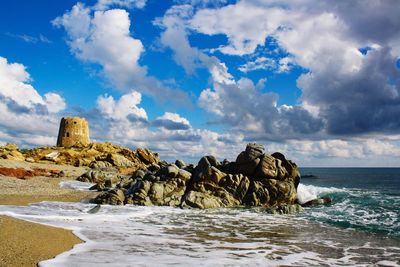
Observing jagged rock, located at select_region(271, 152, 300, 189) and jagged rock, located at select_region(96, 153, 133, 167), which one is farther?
jagged rock, located at select_region(96, 153, 133, 167)

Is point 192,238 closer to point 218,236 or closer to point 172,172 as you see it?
point 218,236

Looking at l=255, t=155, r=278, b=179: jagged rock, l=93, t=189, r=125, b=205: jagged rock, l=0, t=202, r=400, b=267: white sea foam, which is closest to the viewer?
l=0, t=202, r=400, b=267: white sea foam

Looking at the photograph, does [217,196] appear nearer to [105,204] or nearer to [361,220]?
[105,204]

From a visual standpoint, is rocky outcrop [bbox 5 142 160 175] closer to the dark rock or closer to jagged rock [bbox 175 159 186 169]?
jagged rock [bbox 175 159 186 169]

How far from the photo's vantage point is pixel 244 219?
19156 mm

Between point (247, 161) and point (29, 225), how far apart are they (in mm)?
18139

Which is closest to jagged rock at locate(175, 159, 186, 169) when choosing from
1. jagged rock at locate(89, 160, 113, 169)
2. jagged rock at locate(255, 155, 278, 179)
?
jagged rock at locate(255, 155, 278, 179)

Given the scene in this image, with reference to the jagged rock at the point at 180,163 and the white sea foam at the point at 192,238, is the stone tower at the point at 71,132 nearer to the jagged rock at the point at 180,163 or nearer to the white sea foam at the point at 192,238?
the jagged rock at the point at 180,163

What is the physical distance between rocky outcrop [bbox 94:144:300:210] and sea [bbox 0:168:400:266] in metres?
1.60

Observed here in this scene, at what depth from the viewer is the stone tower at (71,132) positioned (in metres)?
80.1

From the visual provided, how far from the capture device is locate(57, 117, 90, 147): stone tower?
263 ft

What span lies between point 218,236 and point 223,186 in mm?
11960

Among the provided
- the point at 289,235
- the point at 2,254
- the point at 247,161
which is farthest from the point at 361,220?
the point at 2,254

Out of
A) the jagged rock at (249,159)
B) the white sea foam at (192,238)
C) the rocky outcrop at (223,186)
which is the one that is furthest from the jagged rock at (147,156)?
the white sea foam at (192,238)
